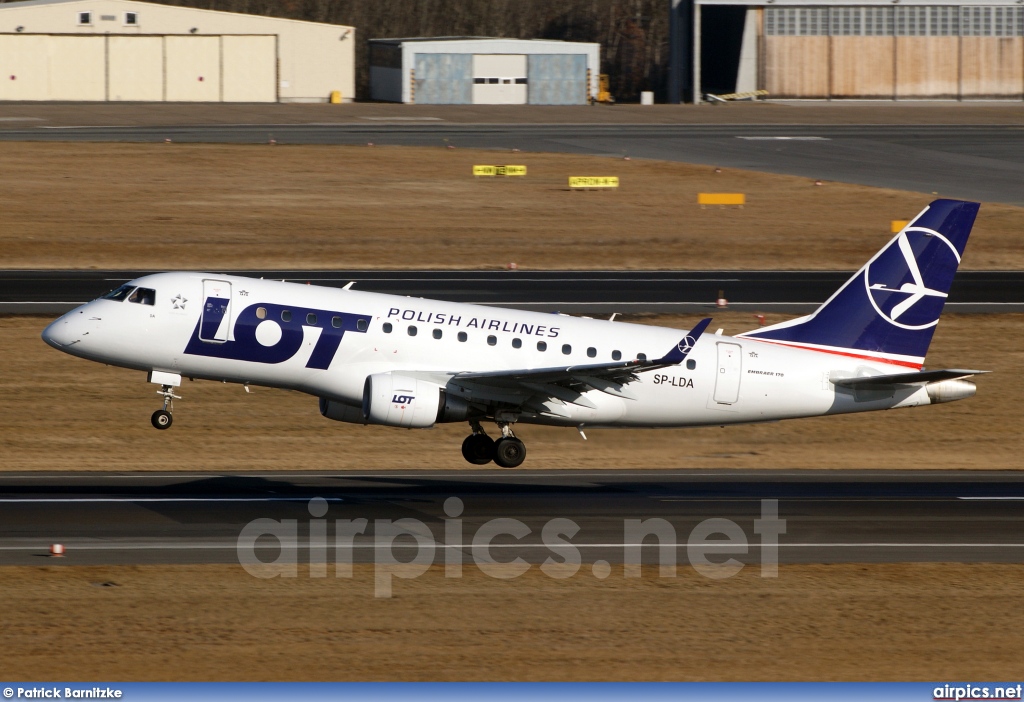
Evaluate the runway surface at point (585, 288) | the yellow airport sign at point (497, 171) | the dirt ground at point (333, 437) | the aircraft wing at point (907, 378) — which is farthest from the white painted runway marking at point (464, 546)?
the yellow airport sign at point (497, 171)

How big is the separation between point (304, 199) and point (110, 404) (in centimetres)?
3599

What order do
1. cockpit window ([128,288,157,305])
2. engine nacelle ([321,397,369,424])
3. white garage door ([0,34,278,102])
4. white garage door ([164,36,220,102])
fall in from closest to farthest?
cockpit window ([128,288,157,305]), engine nacelle ([321,397,369,424]), white garage door ([0,34,278,102]), white garage door ([164,36,220,102])

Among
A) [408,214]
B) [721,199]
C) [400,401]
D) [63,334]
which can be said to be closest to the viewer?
[400,401]

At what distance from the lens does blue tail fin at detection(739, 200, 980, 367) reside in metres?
36.3

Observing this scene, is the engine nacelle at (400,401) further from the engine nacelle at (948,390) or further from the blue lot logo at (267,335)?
the engine nacelle at (948,390)

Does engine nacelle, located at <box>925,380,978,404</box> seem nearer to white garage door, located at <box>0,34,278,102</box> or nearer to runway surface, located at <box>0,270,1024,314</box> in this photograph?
runway surface, located at <box>0,270,1024,314</box>

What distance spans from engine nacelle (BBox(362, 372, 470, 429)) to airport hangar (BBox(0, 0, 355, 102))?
3968 inches

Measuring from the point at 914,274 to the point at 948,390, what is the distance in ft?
12.8

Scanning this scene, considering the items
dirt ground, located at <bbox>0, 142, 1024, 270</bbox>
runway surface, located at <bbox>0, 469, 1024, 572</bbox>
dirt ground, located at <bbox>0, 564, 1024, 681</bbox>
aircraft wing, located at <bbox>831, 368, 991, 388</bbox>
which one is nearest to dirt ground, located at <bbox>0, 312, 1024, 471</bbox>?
runway surface, located at <bbox>0, 469, 1024, 572</bbox>

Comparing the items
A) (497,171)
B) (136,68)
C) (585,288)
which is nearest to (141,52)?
(136,68)

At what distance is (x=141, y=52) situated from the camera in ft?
409

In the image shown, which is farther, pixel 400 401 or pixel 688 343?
pixel 400 401

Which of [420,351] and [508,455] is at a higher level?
[420,351]

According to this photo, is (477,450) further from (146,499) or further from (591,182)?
(591,182)
